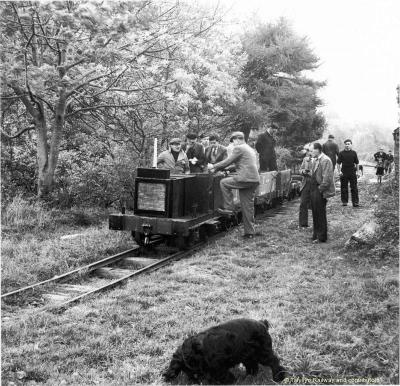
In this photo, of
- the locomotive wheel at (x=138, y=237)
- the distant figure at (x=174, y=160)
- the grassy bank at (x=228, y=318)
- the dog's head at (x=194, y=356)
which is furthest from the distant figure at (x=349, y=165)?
the dog's head at (x=194, y=356)

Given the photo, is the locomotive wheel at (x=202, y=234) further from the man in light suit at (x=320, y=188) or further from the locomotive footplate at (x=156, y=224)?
the man in light suit at (x=320, y=188)

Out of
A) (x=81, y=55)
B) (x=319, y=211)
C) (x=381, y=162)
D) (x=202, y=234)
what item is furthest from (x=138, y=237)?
(x=381, y=162)

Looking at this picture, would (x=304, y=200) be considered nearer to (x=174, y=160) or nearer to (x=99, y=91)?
(x=174, y=160)

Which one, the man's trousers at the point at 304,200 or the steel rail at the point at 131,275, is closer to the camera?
the steel rail at the point at 131,275

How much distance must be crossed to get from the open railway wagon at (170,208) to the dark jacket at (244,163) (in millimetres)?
516

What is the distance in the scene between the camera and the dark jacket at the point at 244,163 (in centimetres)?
984

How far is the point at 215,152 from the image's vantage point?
11.8 metres

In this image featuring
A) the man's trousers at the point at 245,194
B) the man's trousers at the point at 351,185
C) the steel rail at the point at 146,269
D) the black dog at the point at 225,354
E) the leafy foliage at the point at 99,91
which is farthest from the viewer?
the man's trousers at the point at 351,185

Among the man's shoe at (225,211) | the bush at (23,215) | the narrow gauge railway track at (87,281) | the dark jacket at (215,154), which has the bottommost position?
the narrow gauge railway track at (87,281)

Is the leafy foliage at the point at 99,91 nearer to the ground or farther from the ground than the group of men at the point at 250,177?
farther from the ground

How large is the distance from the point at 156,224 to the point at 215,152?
3.60 metres

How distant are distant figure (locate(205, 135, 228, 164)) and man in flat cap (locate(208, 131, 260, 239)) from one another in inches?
60.9

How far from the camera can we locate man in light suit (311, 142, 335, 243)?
9.32 m

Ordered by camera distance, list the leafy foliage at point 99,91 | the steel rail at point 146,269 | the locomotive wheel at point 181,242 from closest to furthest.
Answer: the steel rail at point 146,269, the locomotive wheel at point 181,242, the leafy foliage at point 99,91
